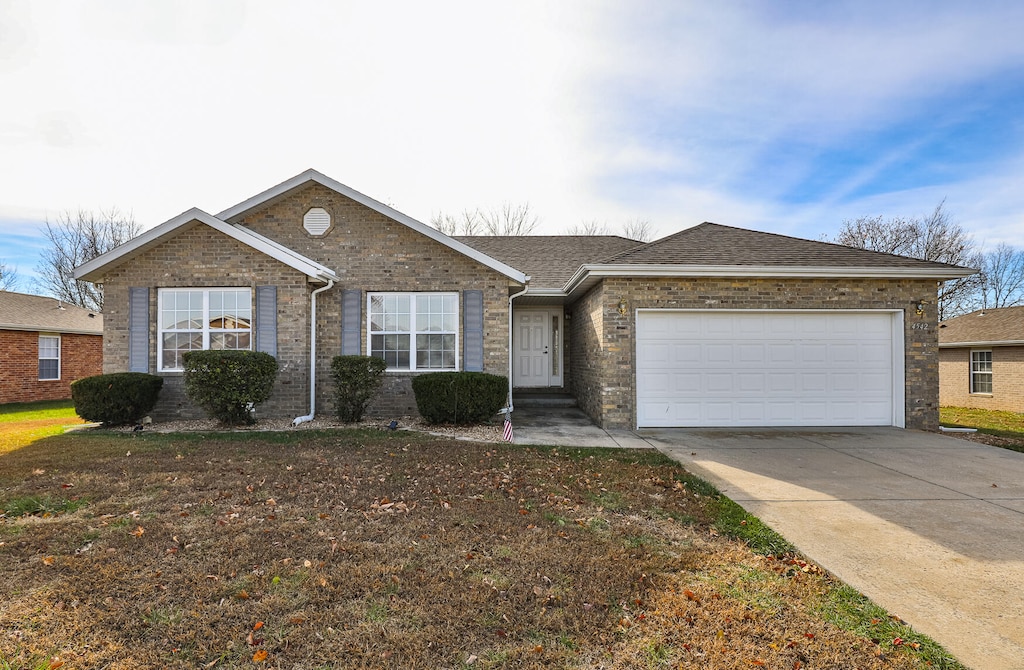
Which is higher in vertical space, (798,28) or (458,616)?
(798,28)

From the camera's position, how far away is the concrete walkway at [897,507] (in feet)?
9.55

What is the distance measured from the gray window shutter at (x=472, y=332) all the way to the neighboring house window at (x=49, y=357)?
1532cm

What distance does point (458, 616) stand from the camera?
2.80 m

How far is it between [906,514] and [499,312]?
24.1 ft

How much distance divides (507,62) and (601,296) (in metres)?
4.48

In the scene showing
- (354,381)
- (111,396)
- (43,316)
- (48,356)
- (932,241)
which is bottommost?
(111,396)

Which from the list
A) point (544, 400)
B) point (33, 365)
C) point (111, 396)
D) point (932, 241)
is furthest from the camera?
point (932, 241)

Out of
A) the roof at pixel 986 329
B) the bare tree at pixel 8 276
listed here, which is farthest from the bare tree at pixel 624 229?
the bare tree at pixel 8 276

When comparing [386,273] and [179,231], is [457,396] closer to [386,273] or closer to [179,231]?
[386,273]

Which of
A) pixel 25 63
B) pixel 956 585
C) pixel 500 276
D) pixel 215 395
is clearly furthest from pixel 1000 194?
pixel 25 63

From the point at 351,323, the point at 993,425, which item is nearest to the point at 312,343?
the point at 351,323

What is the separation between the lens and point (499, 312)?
34.0 ft

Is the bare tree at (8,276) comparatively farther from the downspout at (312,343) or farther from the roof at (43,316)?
the downspout at (312,343)

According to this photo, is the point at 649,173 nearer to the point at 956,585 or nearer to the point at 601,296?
the point at 601,296
